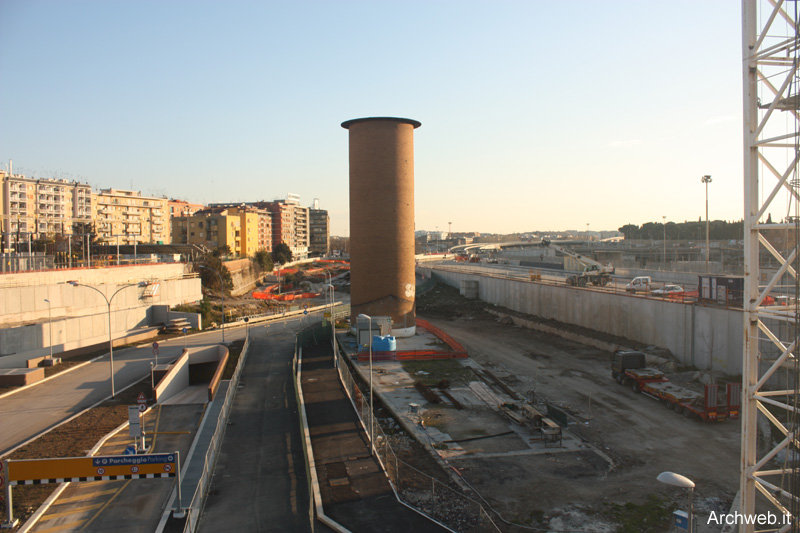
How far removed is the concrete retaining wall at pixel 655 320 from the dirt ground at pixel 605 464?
2.38 meters

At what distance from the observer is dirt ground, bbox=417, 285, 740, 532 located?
15141 millimetres

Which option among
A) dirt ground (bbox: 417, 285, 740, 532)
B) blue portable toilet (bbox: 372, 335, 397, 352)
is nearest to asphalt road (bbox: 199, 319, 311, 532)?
dirt ground (bbox: 417, 285, 740, 532)

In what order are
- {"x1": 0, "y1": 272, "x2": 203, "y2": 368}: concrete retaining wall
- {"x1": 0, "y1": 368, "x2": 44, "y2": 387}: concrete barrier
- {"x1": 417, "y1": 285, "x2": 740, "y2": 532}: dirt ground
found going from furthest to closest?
{"x1": 0, "y1": 272, "x2": 203, "y2": 368}: concrete retaining wall, {"x1": 0, "y1": 368, "x2": 44, "y2": 387}: concrete barrier, {"x1": 417, "y1": 285, "x2": 740, "y2": 532}: dirt ground

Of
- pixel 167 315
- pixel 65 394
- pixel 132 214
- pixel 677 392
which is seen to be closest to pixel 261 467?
pixel 65 394

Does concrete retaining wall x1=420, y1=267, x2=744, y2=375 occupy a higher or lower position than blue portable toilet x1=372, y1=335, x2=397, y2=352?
higher

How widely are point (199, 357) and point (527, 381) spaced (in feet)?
76.0

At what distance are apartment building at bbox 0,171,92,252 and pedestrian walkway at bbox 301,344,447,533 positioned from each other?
8412cm

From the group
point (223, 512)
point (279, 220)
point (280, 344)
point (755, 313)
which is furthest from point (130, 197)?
point (755, 313)

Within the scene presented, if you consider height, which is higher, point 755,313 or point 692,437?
point 755,313

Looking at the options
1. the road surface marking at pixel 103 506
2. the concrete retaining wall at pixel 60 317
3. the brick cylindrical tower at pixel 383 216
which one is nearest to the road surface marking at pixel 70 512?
the road surface marking at pixel 103 506

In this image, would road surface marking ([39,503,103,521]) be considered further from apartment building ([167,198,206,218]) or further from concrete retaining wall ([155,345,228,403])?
apartment building ([167,198,206,218])

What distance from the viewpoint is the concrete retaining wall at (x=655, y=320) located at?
28.8 meters

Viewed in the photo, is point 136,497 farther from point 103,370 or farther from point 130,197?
point 130,197

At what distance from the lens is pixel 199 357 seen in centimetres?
3853
